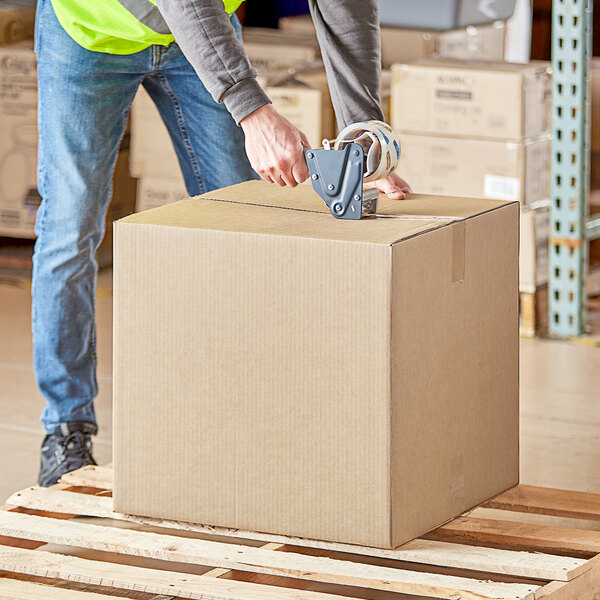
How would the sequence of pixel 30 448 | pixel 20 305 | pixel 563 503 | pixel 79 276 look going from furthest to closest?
pixel 20 305
pixel 30 448
pixel 79 276
pixel 563 503

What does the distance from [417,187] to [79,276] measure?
69.9 inches

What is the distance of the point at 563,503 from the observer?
2.28 m

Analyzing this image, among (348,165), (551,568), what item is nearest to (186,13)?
(348,165)

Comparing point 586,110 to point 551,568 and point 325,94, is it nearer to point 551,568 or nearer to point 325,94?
point 325,94

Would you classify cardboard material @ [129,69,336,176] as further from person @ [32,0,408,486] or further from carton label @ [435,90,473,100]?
person @ [32,0,408,486]

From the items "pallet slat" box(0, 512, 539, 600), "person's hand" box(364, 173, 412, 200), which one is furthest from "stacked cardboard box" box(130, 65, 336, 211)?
"pallet slat" box(0, 512, 539, 600)

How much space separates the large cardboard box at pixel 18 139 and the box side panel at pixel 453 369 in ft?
9.56

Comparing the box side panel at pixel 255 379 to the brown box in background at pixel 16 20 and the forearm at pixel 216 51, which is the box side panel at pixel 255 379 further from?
the brown box in background at pixel 16 20

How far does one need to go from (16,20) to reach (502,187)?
193 cm

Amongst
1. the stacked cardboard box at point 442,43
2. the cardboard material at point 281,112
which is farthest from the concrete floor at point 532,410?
the stacked cardboard box at point 442,43

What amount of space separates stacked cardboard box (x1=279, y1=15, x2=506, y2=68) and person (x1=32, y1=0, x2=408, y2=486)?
2225 millimetres

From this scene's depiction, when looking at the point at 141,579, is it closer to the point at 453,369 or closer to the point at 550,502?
the point at 453,369

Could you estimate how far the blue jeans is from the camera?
96.0 inches

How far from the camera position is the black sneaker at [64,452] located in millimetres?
2553
